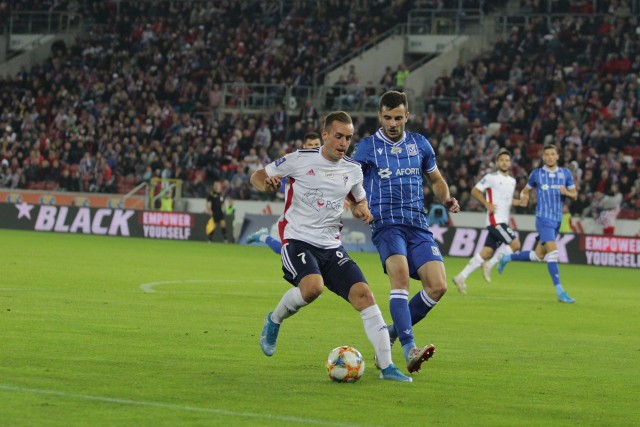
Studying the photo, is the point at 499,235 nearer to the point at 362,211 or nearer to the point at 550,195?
the point at 550,195

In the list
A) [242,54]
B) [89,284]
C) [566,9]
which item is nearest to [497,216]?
[89,284]

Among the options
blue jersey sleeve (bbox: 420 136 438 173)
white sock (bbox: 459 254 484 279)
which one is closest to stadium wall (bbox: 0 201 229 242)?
white sock (bbox: 459 254 484 279)

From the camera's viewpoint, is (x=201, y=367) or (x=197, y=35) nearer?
(x=201, y=367)

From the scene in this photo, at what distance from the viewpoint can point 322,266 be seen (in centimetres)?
1030

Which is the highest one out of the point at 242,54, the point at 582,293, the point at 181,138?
the point at 242,54

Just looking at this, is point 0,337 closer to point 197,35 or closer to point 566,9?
point 566,9

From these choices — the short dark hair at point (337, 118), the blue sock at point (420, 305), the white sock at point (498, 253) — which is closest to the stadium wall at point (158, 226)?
the white sock at point (498, 253)

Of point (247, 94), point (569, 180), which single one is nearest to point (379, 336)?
point (569, 180)

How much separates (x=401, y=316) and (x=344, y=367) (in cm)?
121

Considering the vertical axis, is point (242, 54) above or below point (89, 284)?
above

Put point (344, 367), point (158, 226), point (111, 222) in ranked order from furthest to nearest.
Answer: point (111, 222)
point (158, 226)
point (344, 367)

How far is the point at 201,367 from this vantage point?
33.0 feet

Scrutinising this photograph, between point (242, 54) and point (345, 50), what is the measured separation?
14.1 ft

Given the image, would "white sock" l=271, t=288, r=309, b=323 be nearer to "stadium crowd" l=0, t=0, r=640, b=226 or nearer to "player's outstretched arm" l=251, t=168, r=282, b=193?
"player's outstretched arm" l=251, t=168, r=282, b=193
